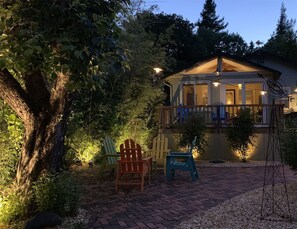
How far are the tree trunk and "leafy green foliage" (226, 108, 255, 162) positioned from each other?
6828 millimetres

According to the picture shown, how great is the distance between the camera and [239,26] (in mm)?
52750

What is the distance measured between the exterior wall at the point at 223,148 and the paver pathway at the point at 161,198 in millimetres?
2557

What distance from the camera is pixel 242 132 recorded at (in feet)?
32.1

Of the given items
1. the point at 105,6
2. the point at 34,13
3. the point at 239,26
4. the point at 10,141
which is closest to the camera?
the point at 34,13

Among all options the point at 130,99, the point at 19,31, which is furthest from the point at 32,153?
the point at 130,99

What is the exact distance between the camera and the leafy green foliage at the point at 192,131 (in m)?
9.80

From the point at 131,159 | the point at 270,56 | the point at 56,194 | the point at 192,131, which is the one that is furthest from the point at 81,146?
the point at 270,56

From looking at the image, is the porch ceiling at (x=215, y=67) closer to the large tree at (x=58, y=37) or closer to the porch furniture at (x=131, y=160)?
the porch furniture at (x=131, y=160)

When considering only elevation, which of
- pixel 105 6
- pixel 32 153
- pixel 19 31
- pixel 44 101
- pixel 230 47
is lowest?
pixel 32 153

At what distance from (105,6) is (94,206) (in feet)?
9.59

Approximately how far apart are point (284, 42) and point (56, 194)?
101ft

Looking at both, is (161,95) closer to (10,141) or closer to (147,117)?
(147,117)

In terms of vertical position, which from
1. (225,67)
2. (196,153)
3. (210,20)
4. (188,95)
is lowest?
(196,153)

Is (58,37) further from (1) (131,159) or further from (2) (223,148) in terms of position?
(2) (223,148)
